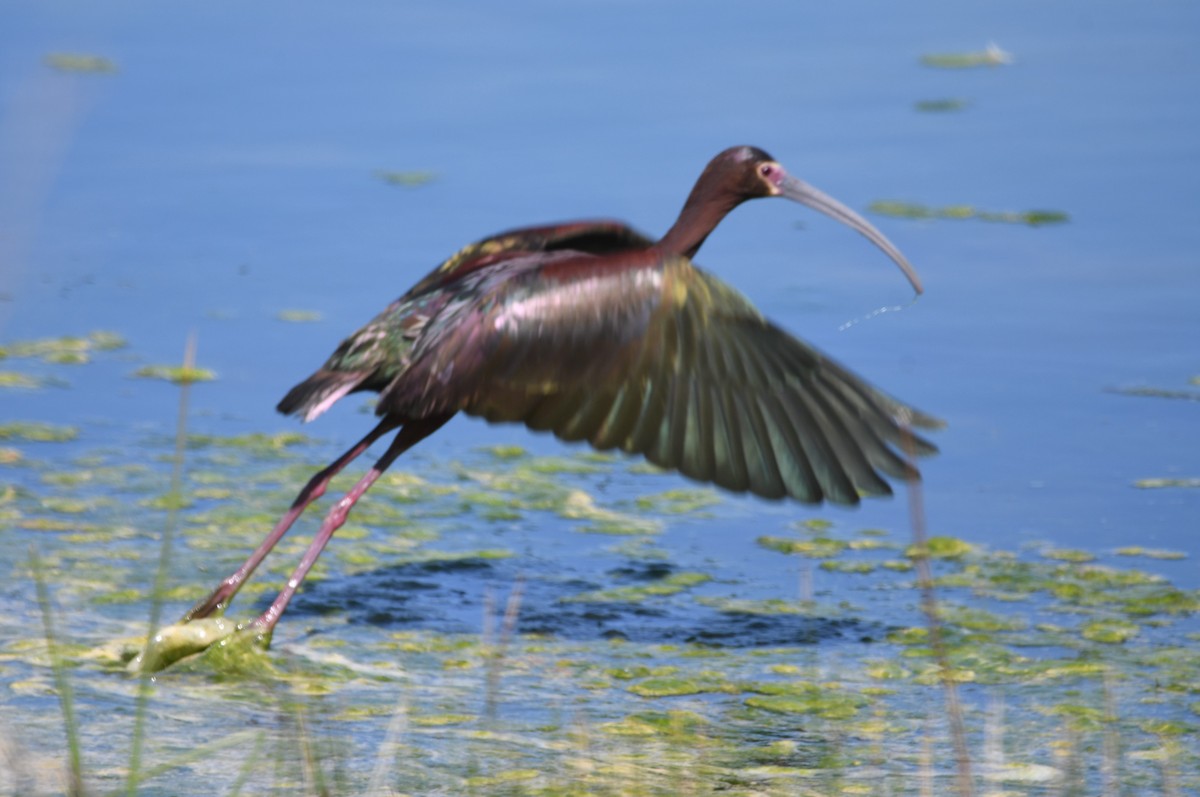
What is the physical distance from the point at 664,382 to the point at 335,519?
0.92 m

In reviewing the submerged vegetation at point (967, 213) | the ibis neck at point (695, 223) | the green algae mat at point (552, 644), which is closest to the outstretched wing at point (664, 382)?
the green algae mat at point (552, 644)

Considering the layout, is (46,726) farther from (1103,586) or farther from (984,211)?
(984,211)

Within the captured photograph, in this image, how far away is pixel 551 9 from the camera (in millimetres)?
10711

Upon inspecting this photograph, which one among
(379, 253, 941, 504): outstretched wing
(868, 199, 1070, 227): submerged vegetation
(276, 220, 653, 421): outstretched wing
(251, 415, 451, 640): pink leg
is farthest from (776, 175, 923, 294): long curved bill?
(868, 199, 1070, 227): submerged vegetation

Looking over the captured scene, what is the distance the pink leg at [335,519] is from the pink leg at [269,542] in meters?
0.05

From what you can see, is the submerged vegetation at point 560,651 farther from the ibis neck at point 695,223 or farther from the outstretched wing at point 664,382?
the ibis neck at point 695,223

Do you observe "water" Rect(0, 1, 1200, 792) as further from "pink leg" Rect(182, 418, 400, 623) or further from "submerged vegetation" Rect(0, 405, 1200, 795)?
"pink leg" Rect(182, 418, 400, 623)

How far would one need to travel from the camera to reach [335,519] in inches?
209

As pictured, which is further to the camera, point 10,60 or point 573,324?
point 10,60

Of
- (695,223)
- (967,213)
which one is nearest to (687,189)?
(967,213)

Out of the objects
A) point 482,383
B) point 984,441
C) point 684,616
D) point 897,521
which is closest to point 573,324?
point 482,383

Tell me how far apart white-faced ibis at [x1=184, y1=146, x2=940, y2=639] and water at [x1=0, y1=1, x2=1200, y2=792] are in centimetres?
54

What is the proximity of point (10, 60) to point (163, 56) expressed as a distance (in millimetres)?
776

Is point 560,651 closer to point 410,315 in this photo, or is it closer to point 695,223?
point 410,315
